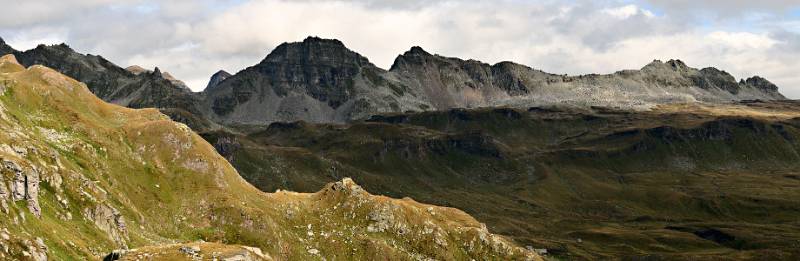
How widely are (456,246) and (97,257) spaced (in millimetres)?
98996

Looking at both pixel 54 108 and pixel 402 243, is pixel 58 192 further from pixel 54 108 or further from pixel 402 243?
pixel 402 243

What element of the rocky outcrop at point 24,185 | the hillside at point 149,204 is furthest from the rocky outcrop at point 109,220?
the rocky outcrop at point 24,185

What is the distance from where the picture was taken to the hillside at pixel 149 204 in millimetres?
85688

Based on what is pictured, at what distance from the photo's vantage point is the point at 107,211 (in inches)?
4092

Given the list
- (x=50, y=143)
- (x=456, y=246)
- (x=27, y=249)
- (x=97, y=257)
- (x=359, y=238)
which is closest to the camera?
(x=27, y=249)

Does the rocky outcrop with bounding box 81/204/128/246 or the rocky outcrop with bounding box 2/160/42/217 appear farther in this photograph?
the rocky outcrop with bounding box 81/204/128/246

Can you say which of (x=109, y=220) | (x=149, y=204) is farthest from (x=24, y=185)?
(x=149, y=204)

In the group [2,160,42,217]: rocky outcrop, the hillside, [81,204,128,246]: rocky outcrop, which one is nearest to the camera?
[2,160,42,217]: rocky outcrop

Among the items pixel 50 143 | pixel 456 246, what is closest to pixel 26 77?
pixel 50 143

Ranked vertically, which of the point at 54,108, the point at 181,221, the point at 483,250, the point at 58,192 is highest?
the point at 54,108

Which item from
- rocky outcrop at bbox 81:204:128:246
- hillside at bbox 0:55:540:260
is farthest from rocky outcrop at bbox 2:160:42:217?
rocky outcrop at bbox 81:204:128:246

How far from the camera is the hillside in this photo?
85.7m

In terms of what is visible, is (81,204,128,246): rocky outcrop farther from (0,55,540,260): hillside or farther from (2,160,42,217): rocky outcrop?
(2,160,42,217): rocky outcrop

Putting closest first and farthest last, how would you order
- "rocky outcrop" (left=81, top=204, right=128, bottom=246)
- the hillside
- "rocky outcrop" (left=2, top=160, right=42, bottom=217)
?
"rocky outcrop" (left=2, top=160, right=42, bottom=217)
the hillside
"rocky outcrop" (left=81, top=204, right=128, bottom=246)
